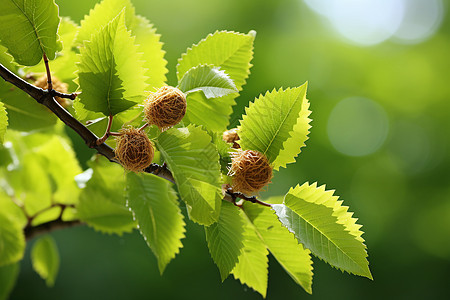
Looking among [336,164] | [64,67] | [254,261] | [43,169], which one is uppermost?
[64,67]

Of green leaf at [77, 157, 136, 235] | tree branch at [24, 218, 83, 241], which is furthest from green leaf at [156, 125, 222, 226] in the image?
tree branch at [24, 218, 83, 241]

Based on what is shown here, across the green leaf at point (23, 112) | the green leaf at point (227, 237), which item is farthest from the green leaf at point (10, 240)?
the green leaf at point (227, 237)

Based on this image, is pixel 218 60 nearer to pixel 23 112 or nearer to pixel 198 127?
pixel 198 127

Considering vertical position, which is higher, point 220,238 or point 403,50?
point 220,238

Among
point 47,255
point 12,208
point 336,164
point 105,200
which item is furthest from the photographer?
point 336,164

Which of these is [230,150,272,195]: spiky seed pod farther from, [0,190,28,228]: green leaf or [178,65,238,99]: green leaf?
[0,190,28,228]: green leaf

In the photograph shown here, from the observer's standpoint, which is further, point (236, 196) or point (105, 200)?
point (105, 200)

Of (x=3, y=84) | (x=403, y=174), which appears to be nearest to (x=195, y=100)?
(x=3, y=84)

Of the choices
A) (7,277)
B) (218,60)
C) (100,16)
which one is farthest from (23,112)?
(7,277)

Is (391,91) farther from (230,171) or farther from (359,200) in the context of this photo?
(230,171)
